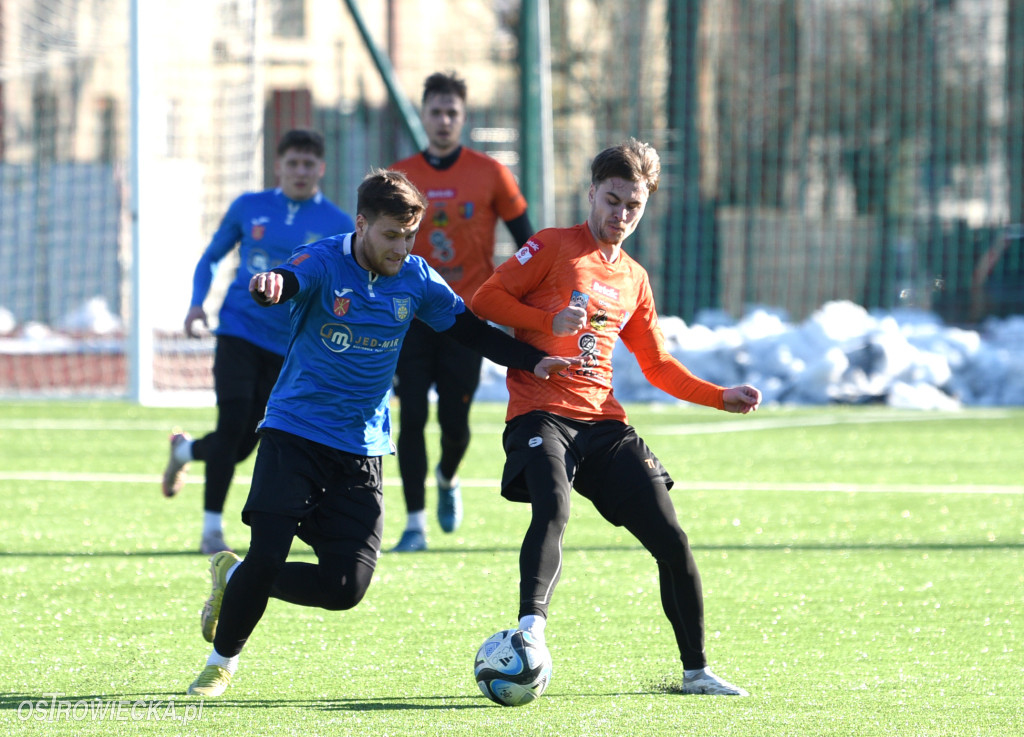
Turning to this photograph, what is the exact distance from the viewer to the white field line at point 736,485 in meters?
9.40

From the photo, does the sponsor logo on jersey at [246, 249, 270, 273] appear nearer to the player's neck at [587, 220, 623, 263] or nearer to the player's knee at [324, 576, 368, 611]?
the player's neck at [587, 220, 623, 263]

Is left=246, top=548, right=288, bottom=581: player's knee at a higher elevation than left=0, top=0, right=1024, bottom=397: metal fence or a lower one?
lower

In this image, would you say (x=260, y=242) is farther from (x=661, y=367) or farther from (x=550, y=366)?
(x=550, y=366)

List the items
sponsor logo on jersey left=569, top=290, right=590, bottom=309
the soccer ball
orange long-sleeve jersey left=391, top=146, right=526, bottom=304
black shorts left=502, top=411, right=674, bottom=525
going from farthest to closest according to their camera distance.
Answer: orange long-sleeve jersey left=391, top=146, right=526, bottom=304 → sponsor logo on jersey left=569, top=290, right=590, bottom=309 → black shorts left=502, top=411, right=674, bottom=525 → the soccer ball

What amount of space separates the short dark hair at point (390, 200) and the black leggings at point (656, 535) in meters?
0.85

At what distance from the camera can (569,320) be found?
4617 millimetres

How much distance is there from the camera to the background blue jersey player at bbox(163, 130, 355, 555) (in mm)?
6953

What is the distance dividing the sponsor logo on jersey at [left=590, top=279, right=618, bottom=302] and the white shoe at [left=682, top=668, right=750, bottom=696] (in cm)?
124

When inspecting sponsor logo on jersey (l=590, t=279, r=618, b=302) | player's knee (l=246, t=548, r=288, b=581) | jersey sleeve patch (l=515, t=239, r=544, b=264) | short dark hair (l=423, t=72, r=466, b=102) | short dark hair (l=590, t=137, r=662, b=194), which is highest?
short dark hair (l=423, t=72, r=466, b=102)

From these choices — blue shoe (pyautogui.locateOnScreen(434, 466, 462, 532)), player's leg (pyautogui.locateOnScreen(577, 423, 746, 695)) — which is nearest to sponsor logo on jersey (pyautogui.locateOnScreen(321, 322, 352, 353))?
player's leg (pyautogui.locateOnScreen(577, 423, 746, 695))

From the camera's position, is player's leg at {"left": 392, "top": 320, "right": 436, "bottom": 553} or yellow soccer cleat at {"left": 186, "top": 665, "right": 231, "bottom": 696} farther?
player's leg at {"left": 392, "top": 320, "right": 436, "bottom": 553}

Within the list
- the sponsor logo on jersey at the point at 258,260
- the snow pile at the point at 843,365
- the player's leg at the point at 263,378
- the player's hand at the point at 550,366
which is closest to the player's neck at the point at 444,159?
the sponsor logo on jersey at the point at 258,260

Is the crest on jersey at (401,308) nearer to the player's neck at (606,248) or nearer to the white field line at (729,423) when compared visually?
the player's neck at (606,248)

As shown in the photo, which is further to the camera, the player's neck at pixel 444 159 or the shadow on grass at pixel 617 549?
the player's neck at pixel 444 159
